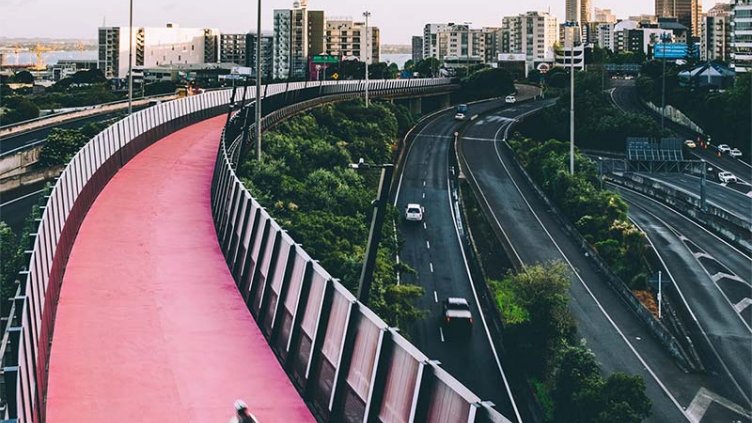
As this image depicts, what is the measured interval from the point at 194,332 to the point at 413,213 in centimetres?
4239

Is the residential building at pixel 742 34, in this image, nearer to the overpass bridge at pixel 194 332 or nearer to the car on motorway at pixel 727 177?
the car on motorway at pixel 727 177

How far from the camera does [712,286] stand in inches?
1957

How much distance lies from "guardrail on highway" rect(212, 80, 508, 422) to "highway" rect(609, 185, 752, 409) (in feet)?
82.8

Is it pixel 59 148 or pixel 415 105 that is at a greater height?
pixel 415 105

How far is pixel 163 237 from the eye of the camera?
901 inches

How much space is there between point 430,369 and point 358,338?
261 cm

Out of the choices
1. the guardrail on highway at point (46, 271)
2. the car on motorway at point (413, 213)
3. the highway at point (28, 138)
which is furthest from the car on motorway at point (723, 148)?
the guardrail on highway at point (46, 271)

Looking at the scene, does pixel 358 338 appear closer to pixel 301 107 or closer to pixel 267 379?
pixel 267 379

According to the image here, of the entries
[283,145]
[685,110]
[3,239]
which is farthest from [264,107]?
[685,110]

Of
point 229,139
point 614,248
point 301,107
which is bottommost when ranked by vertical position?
point 614,248

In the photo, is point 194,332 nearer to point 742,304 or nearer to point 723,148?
point 742,304

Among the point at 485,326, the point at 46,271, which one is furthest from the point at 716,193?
the point at 46,271

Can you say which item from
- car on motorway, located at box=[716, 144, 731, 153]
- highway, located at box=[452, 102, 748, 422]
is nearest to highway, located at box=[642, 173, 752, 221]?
car on motorway, located at box=[716, 144, 731, 153]

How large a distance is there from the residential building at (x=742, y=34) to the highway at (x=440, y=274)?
84.8 meters
